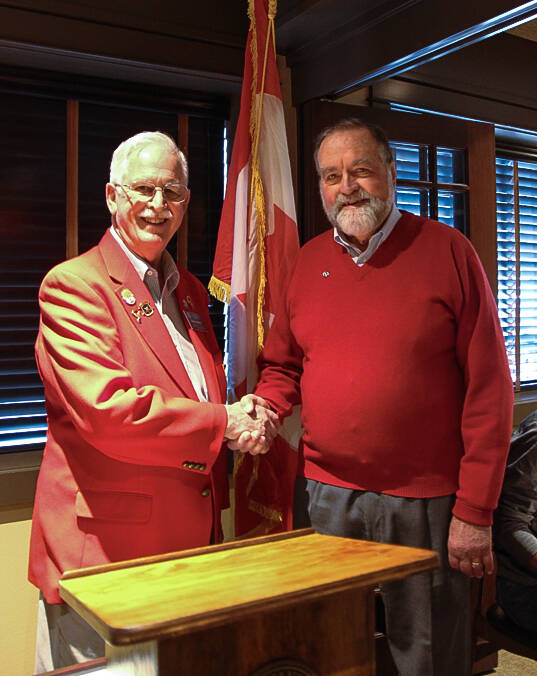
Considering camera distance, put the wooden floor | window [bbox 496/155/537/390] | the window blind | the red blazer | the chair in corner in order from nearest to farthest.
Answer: the red blazer, the chair in corner, the window blind, the wooden floor, window [bbox 496/155/537/390]

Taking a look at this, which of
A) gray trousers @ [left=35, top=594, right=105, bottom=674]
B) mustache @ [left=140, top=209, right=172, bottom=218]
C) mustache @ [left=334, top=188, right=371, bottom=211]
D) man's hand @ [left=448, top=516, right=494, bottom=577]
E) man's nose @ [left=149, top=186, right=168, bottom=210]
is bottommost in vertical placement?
gray trousers @ [left=35, top=594, right=105, bottom=674]

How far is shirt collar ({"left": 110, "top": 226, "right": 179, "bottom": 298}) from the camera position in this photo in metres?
1.87

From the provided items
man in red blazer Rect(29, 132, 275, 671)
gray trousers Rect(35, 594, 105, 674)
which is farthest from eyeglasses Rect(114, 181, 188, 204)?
gray trousers Rect(35, 594, 105, 674)

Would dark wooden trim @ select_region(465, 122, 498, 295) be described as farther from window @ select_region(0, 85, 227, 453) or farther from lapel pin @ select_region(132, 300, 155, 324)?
lapel pin @ select_region(132, 300, 155, 324)

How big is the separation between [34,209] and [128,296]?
1002mm

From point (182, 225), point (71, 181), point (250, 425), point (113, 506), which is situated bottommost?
point (113, 506)

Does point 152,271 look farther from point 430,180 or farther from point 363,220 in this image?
point 430,180

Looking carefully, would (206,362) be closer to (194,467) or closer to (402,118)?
(194,467)

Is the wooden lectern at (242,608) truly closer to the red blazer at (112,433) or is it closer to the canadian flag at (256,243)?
the red blazer at (112,433)

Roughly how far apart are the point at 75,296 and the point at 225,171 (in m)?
1.42

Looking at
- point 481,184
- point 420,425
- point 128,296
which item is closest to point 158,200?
point 128,296

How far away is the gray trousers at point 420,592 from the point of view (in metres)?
1.76

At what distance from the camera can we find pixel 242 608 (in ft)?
3.01

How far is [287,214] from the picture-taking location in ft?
8.25
